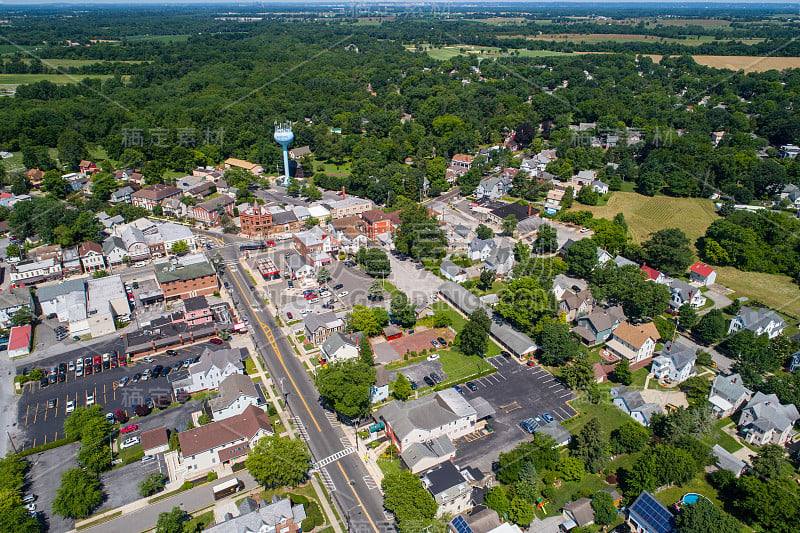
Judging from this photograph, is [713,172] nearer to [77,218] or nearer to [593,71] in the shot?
[593,71]

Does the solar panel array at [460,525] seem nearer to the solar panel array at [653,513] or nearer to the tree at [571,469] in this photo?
the tree at [571,469]

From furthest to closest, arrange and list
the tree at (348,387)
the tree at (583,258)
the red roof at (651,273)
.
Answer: the tree at (583,258) < the red roof at (651,273) < the tree at (348,387)

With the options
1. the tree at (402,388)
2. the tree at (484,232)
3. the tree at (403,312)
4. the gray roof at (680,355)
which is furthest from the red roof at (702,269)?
the tree at (402,388)

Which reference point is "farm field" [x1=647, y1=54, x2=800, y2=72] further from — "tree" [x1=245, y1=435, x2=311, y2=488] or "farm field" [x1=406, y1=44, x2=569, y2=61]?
"tree" [x1=245, y1=435, x2=311, y2=488]

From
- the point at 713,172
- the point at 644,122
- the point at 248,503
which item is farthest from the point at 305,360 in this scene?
the point at 644,122

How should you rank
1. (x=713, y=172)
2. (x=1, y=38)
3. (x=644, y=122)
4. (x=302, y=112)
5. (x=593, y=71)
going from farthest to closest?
(x=1, y=38) < (x=593, y=71) < (x=302, y=112) < (x=644, y=122) < (x=713, y=172)

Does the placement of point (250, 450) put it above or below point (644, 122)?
below

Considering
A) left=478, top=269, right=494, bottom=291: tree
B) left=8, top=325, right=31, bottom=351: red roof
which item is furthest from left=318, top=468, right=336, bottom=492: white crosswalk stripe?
left=8, top=325, right=31, bottom=351: red roof

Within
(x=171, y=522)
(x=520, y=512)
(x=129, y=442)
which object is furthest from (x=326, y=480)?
(x=129, y=442)

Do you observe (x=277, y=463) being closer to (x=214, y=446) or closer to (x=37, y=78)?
(x=214, y=446)
